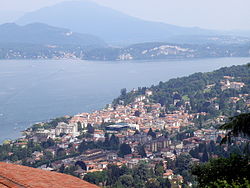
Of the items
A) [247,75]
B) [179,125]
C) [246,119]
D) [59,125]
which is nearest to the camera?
[246,119]

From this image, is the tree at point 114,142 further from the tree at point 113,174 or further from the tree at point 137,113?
the tree at point 137,113

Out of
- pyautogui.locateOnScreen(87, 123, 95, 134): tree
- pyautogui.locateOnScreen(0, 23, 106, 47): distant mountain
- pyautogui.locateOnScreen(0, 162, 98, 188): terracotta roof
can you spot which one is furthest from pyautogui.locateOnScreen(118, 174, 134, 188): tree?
pyautogui.locateOnScreen(0, 23, 106, 47): distant mountain

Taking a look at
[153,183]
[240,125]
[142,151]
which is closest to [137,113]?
[142,151]

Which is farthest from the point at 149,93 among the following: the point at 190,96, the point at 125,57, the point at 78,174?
the point at 125,57

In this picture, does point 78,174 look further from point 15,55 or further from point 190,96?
point 15,55

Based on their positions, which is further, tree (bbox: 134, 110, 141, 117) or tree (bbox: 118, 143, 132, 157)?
tree (bbox: 134, 110, 141, 117)

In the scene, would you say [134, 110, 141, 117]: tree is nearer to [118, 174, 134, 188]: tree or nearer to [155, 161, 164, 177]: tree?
[155, 161, 164, 177]: tree
